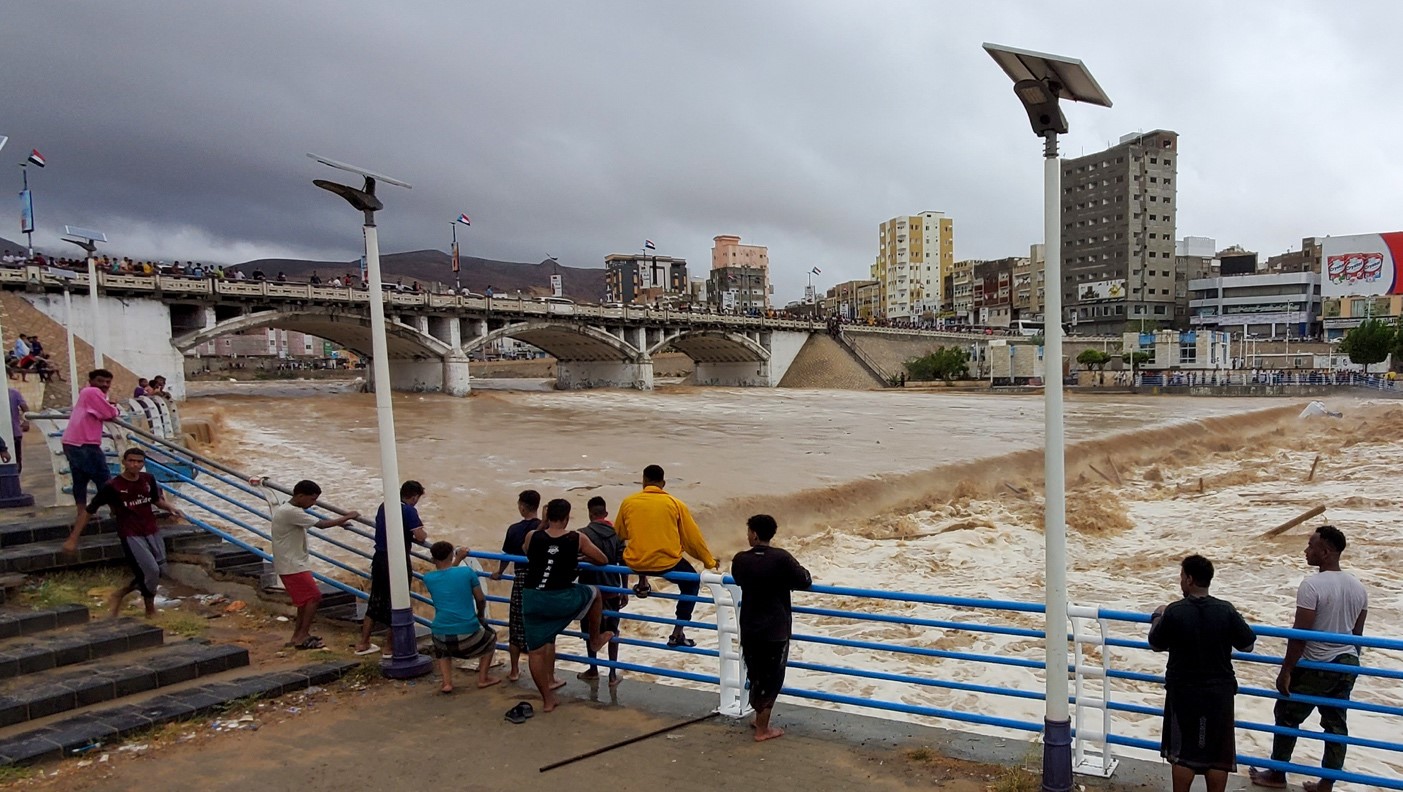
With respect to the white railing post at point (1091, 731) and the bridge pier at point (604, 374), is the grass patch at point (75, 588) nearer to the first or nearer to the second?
the white railing post at point (1091, 731)

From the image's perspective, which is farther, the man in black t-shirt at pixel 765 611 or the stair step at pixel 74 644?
the stair step at pixel 74 644

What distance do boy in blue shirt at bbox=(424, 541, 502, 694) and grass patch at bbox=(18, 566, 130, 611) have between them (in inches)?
134

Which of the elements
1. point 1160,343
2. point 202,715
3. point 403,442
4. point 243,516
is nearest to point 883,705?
point 202,715

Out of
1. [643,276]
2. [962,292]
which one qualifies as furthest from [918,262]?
[643,276]

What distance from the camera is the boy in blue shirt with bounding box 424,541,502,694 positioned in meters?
6.02

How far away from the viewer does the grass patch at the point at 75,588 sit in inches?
281

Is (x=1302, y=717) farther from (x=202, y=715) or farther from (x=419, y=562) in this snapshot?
(x=419, y=562)

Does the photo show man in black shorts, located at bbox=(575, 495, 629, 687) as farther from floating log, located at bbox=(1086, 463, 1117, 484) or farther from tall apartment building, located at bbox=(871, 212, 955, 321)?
tall apartment building, located at bbox=(871, 212, 955, 321)

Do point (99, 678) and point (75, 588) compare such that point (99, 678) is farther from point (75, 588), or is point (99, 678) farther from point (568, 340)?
point (568, 340)

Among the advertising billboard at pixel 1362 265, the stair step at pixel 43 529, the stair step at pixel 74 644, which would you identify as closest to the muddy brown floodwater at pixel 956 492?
the stair step at pixel 74 644

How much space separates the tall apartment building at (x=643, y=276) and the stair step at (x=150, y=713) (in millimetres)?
144244

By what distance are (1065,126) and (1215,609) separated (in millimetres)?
2582

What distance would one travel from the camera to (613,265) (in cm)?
19012

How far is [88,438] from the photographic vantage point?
27.7 feet
